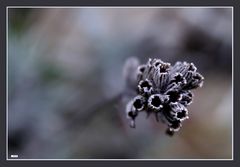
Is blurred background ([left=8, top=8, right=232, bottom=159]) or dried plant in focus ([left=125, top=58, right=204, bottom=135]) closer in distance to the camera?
dried plant in focus ([left=125, top=58, right=204, bottom=135])

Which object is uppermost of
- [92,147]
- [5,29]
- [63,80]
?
[5,29]

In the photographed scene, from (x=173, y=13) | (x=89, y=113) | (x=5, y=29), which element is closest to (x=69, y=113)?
(x=89, y=113)

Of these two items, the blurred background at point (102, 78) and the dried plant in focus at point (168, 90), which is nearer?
the dried plant in focus at point (168, 90)

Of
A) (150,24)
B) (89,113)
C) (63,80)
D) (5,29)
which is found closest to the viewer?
(5,29)

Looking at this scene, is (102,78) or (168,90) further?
(102,78)

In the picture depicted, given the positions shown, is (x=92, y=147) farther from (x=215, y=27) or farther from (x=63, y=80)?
(x=215, y=27)

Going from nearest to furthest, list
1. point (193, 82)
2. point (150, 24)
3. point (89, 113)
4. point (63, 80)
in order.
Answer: point (193, 82) → point (89, 113) → point (63, 80) → point (150, 24)

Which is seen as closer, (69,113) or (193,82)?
(193,82)

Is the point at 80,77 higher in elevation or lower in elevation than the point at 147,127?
higher
